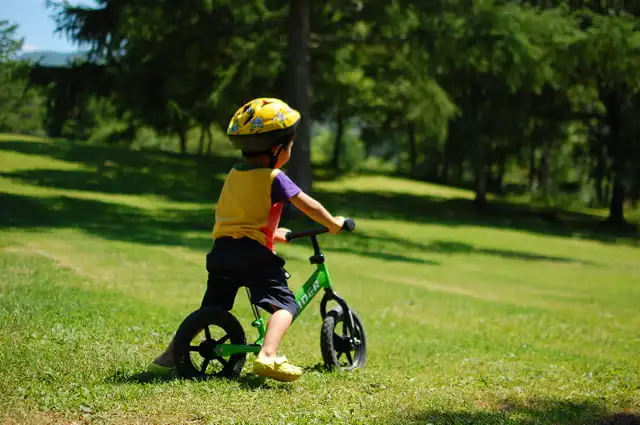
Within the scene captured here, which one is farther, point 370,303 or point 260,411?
point 370,303

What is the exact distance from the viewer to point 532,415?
5.71m

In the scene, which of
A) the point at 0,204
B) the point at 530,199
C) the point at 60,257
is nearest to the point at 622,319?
the point at 60,257

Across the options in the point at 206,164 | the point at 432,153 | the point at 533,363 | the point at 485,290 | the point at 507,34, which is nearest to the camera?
the point at 533,363

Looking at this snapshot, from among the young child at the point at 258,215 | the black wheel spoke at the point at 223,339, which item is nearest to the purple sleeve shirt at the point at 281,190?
the young child at the point at 258,215

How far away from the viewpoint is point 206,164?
39.1m

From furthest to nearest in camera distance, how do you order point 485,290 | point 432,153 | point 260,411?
point 432,153 → point 485,290 → point 260,411

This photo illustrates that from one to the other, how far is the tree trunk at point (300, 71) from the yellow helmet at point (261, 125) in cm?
1750

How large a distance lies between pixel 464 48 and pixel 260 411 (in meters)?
17.9

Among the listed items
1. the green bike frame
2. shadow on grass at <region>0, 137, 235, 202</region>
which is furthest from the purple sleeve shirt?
shadow on grass at <region>0, 137, 235, 202</region>

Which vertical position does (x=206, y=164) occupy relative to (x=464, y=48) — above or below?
below

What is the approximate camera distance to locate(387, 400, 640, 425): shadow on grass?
5.26m

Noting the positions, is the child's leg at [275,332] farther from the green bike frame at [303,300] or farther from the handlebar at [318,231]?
the handlebar at [318,231]

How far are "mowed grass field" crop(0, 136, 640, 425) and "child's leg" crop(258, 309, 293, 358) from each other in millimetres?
259

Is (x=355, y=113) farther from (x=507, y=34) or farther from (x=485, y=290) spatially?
(x=485, y=290)
